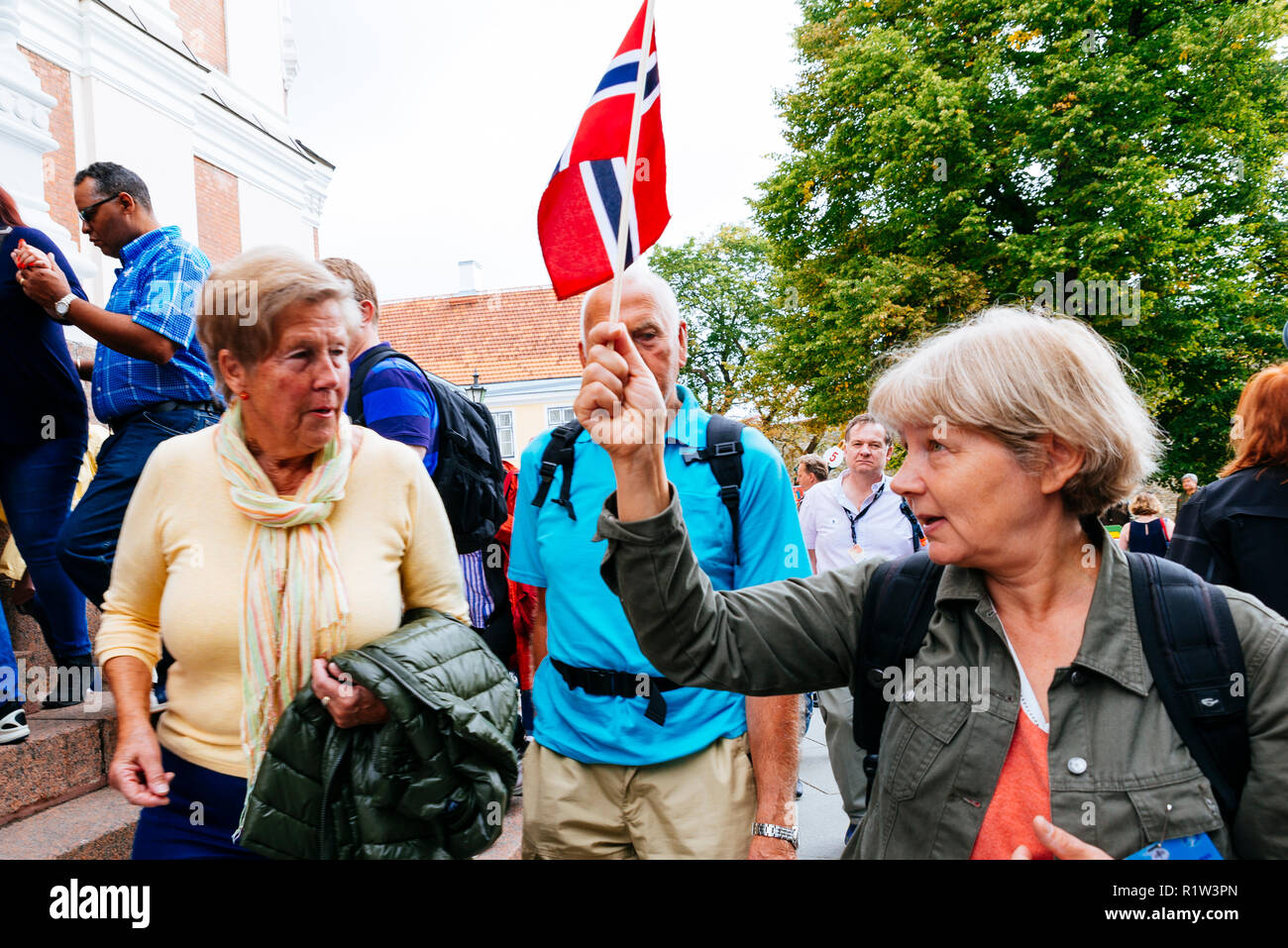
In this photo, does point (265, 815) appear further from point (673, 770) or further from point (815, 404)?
point (815, 404)

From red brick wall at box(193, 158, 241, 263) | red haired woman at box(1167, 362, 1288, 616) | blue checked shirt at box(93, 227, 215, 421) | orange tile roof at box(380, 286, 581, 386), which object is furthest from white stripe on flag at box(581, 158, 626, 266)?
orange tile roof at box(380, 286, 581, 386)

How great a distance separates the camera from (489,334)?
26391 mm

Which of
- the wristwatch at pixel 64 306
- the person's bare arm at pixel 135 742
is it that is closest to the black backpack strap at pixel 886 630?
the person's bare arm at pixel 135 742

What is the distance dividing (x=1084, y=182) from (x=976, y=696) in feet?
58.6

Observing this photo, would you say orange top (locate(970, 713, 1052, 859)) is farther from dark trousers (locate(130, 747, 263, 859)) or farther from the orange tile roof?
the orange tile roof

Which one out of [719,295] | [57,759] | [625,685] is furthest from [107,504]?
[719,295]

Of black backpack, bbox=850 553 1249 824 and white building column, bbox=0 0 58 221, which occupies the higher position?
white building column, bbox=0 0 58 221

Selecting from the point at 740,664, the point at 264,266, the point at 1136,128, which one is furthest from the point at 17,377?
the point at 1136,128

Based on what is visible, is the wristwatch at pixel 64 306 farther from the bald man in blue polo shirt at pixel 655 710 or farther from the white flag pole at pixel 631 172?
the white flag pole at pixel 631 172

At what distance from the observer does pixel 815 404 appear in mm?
19219

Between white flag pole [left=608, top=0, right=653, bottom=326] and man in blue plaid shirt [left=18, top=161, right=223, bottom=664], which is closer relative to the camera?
white flag pole [left=608, top=0, right=653, bottom=326]

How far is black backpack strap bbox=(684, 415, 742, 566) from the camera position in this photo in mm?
2266

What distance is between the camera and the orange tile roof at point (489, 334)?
21.2 m

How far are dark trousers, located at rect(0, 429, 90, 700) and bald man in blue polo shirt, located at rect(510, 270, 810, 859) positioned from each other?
2176mm
